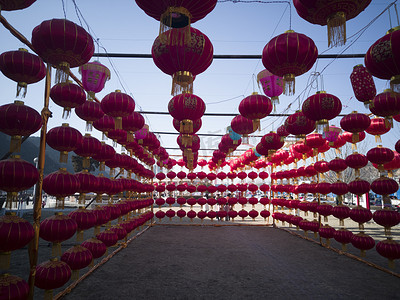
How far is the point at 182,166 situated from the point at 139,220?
5.11 meters

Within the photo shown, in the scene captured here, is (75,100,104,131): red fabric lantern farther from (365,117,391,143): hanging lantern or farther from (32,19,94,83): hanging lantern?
(365,117,391,143): hanging lantern

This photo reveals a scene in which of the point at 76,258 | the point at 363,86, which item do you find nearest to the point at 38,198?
the point at 76,258

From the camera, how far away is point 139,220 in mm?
8695

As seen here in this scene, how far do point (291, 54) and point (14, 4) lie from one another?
3.10 m

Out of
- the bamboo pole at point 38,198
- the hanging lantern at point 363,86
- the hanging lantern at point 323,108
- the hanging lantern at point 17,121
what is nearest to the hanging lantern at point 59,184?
the bamboo pole at point 38,198

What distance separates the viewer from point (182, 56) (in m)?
2.66

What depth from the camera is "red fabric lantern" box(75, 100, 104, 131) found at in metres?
4.45

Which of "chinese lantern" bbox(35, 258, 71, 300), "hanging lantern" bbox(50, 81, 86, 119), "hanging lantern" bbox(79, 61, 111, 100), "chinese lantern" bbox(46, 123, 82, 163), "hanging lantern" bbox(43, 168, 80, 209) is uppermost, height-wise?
"hanging lantern" bbox(79, 61, 111, 100)

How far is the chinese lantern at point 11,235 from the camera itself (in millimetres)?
2459

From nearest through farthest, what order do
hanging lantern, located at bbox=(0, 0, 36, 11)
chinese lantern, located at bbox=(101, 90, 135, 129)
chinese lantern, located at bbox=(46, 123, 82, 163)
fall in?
1. hanging lantern, located at bbox=(0, 0, 36, 11)
2. chinese lantern, located at bbox=(46, 123, 82, 163)
3. chinese lantern, located at bbox=(101, 90, 135, 129)

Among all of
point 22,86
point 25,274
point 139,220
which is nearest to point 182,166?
point 139,220

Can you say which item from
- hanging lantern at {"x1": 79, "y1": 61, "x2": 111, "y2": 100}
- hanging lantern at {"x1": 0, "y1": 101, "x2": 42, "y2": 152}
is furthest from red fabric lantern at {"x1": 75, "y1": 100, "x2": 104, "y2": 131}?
hanging lantern at {"x1": 0, "y1": 101, "x2": 42, "y2": 152}

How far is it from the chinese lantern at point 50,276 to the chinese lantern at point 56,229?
0.18 metres

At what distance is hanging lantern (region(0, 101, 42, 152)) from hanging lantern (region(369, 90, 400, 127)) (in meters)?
5.01
